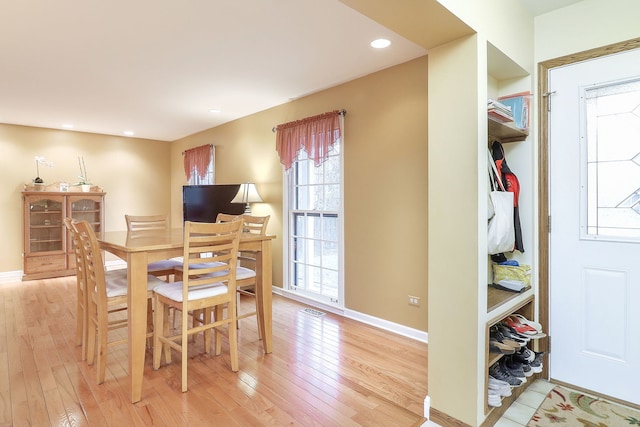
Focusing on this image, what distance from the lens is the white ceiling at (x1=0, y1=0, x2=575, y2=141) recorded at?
→ 7.19ft

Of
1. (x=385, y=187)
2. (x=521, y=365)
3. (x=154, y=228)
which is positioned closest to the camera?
(x=521, y=365)

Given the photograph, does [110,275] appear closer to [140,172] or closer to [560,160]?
[560,160]

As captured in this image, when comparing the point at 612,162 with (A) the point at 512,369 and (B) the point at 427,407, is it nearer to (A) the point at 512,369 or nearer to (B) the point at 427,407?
(A) the point at 512,369

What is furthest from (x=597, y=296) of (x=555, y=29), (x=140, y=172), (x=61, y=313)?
(x=140, y=172)

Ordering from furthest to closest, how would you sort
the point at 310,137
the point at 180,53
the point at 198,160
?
1. the point at 198,160
2. the point at 310,137
3. the point at 180,53

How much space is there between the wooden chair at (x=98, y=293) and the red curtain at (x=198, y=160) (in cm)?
327

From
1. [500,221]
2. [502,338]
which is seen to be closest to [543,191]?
[500,221]

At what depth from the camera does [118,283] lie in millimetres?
2355

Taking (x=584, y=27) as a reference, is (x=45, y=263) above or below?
below

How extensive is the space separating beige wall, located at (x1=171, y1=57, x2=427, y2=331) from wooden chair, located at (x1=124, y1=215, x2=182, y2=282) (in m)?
1.67

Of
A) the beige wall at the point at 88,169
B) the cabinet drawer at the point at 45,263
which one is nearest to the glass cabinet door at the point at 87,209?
the beige wall at the point at 88,169

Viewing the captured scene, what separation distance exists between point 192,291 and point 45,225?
4.76 metres

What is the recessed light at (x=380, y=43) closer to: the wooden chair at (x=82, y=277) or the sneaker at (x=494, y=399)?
the sneaker at (x=494, y=399)

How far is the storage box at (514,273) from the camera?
2.17 meters
